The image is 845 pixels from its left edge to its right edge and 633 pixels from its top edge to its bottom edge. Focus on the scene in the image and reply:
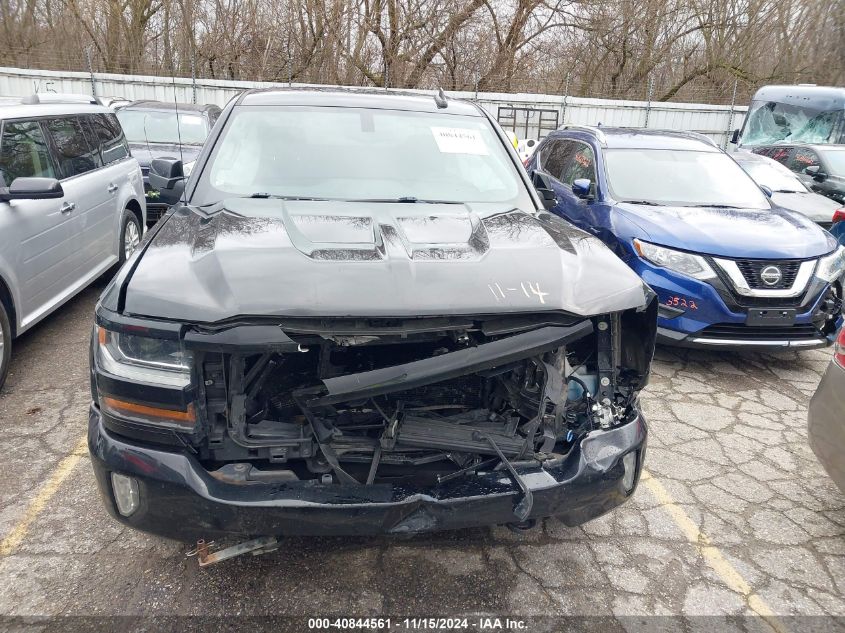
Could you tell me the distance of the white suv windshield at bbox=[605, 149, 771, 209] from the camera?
5508mm

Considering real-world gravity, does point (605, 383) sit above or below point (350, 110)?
below

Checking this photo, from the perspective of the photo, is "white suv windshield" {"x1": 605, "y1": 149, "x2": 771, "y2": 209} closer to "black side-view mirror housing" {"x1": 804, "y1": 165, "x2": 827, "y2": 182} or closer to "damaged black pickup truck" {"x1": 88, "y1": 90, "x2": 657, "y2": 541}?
"damaged black pickup truck" {"x1": 88, "y1": 90, "x2": 657, "y2": 541}

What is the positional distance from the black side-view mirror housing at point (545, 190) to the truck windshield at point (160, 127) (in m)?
6.72

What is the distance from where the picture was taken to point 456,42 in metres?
20.3

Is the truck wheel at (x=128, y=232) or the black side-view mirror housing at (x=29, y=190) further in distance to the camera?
the truck wheel at (x=128, y=232)

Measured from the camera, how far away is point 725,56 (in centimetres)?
2172

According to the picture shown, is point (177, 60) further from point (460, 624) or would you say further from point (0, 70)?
point (460, 624)

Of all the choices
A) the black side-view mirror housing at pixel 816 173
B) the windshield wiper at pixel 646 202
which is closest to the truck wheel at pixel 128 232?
the windshield wiper at pixel 646 202

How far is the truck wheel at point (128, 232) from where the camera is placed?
19.6ft

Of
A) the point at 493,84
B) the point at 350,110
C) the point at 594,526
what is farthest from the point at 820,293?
the point at 493,84

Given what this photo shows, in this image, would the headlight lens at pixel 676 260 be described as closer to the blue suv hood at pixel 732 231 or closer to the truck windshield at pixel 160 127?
the blue suv hood at pixel 732 231

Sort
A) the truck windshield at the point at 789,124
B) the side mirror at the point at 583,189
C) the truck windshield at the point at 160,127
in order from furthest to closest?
the truck windshield at the point at 789,124 < the truck windshield at the point at 160,127 < the side mirror at the point at 583,189

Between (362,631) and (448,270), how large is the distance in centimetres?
134

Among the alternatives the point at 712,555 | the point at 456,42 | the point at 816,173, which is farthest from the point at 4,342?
the point at 456,42
